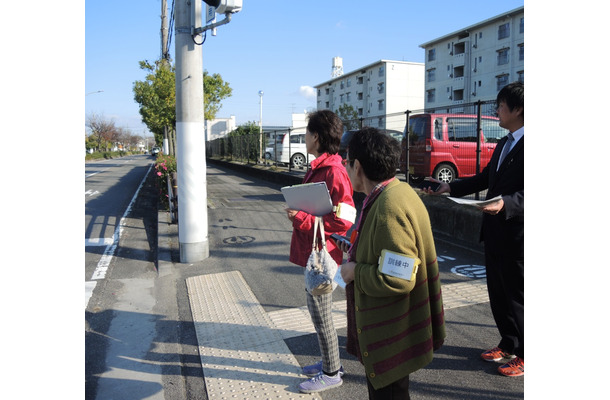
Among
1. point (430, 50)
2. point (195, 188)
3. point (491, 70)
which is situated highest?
point (430, 50)

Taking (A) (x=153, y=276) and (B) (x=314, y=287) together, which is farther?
(A) (x=153, y=276)

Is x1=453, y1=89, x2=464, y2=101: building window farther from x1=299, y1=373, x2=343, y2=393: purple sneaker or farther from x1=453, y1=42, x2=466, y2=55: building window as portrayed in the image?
x1=299, y1=373, x2=343, y2=393: purple sneaker

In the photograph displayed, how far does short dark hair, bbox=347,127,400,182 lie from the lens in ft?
6.55

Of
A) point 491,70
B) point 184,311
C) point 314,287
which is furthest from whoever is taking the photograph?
point 491,70

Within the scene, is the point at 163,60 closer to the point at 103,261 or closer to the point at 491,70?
the point at 103,261

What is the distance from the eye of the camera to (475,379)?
3.06 meters

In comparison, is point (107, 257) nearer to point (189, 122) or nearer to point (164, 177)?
point (189, 122)

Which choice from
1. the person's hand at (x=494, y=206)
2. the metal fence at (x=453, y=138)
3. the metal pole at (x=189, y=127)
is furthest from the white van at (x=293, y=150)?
the person's hand at (x=494, y=206)

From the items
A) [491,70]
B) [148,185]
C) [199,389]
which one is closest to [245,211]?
[199,389]

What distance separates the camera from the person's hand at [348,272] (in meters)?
2.00

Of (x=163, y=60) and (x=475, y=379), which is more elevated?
(x=163, y=60)

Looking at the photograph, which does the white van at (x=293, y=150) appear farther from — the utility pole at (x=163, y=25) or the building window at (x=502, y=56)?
the building window at (x=502, y=56)
